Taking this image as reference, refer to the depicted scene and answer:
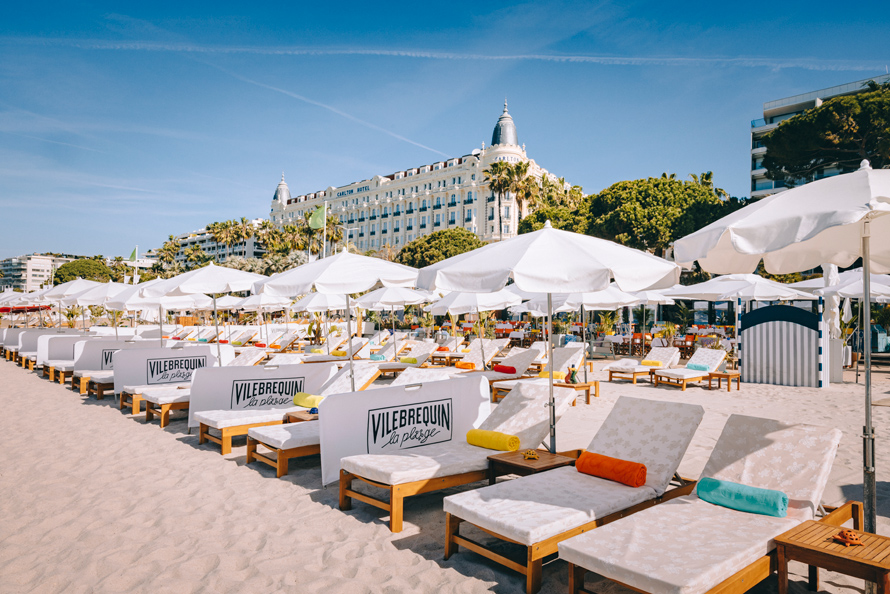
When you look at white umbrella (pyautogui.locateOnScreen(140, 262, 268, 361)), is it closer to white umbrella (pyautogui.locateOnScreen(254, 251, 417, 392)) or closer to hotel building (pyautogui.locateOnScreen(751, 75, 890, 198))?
white umbrella (pyautogui.locateOnScreen(254, 251, 417, 392))

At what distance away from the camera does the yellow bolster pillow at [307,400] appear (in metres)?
6.86

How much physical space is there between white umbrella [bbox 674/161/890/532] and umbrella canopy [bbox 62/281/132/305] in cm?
1455

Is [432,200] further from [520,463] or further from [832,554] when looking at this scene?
[832,554]

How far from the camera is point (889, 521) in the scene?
4031mm

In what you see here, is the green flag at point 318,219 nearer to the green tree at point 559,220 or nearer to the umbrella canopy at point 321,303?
the umbrella canopy at point 321,303

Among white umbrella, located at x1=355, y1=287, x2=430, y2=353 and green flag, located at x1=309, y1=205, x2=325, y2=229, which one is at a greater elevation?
green flag, located at x1=309, y1=205, x2=325, y2=229

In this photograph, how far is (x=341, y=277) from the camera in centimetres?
618

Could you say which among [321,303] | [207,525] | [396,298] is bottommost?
[207,525]

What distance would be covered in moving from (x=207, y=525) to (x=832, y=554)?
13.0 ft

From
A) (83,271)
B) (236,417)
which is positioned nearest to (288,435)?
(236,417)

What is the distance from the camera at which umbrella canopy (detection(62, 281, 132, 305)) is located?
1424 centimetres

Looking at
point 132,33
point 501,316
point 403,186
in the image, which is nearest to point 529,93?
point 132,33

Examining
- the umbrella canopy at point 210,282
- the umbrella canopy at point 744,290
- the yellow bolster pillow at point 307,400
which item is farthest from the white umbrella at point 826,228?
the umbrella canopy at point 744,290

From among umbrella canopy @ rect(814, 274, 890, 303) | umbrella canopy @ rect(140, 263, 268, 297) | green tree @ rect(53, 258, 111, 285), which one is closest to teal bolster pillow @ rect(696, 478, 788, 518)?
umbrella canopy @ rect(140, 263, 268, 297)
